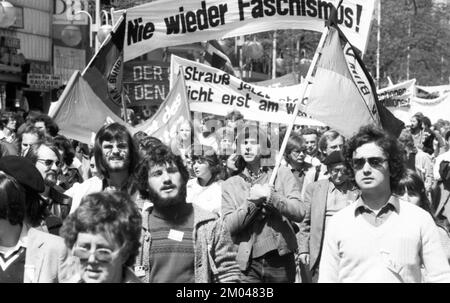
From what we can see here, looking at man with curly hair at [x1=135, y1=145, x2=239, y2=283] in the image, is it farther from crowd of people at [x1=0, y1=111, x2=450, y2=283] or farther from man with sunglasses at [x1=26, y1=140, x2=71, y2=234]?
man with sunglasses at [x1=26, y1=140, x2=71, y2=234]

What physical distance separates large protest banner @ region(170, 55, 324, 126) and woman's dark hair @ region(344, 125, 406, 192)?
772cm

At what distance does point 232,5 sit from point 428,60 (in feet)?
145

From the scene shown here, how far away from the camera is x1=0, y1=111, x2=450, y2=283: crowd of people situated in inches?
177

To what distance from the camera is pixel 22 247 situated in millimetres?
5328

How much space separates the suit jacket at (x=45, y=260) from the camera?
516cm

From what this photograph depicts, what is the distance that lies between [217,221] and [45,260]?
3.63ft

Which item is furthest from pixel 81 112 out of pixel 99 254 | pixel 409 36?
pixel 409 36

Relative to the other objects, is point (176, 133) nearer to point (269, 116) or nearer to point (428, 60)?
point (269, 116)

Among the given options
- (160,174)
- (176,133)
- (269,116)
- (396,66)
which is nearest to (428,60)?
(396,66)

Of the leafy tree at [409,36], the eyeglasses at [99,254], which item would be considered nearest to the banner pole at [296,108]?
the eyeglasses at [99,254]

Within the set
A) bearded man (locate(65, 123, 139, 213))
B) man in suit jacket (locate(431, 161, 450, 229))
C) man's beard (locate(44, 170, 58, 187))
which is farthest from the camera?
man in suit jacket (locate(431, 161, 450, 229))

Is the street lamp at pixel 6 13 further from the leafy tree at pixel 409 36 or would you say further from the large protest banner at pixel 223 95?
the leafy tree at pixel 409 36

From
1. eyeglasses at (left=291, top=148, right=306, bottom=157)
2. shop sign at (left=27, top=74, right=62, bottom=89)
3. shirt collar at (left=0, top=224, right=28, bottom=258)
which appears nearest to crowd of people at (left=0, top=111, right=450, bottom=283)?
shirt collar at (left=0, top=224, right=28, bottom=258)

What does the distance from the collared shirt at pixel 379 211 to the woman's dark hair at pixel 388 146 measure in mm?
386
